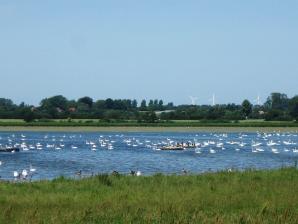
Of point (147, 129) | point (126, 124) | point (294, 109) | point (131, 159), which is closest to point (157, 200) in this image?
point (131, 159)

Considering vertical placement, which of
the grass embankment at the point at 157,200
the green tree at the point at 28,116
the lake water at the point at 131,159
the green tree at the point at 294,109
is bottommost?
the lake water at the point at 131,159

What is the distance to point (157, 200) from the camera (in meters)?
17.4

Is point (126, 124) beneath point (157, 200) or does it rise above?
above

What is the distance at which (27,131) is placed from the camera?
146 metres

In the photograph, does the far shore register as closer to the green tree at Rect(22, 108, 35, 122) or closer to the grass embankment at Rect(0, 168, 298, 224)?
the green tree at Rect(22, 108, 35, 122)

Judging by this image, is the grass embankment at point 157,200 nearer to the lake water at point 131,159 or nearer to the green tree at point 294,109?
the lake water at point 131,159

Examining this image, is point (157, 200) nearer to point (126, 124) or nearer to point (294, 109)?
point (126, 124)

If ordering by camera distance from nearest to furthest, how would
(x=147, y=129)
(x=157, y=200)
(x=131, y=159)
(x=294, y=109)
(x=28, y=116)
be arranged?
1. (x=157, y=200)
2. (x=131, y=159)
3. (x=147, y=129)
4. (x=28, y=116)
5. (x=294, y=109)

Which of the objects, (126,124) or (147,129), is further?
(126,124)

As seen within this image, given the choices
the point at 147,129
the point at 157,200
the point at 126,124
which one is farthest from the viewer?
the point at 126,124

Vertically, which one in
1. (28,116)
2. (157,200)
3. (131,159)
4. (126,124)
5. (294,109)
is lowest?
(131,159)

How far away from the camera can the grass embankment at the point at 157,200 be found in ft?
45.0

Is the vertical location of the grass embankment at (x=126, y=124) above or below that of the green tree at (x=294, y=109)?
below

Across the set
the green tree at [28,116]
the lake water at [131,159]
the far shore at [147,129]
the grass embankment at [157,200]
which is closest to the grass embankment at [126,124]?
the far shore at [147,129]
